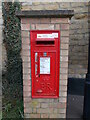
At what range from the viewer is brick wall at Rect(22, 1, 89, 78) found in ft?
13.5

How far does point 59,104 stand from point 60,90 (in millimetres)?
268

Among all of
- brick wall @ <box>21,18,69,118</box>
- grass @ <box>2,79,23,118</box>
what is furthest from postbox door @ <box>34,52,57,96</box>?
grass @ <box>2,79,23,118</box>

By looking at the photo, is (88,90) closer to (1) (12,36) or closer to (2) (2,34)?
(1) (12,36)

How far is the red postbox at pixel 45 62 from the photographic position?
233 centimetres

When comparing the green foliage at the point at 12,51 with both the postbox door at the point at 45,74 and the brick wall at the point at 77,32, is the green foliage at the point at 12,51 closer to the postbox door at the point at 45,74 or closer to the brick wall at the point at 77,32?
the brick wall at the point at 77,32

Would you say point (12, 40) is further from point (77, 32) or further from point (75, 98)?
point (75, 98)

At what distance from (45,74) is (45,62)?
0.21 m

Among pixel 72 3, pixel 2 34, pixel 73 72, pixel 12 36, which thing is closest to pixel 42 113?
pixel 73 72

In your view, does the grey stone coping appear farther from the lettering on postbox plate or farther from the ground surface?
the ground surface

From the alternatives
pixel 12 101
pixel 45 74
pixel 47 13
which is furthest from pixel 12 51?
pixel 47 13

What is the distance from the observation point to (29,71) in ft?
8.13

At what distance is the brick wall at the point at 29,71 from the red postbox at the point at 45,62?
0.23ft

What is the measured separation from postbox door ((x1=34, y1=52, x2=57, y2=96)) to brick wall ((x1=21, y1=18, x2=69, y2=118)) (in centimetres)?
12

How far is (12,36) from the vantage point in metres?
4.05
